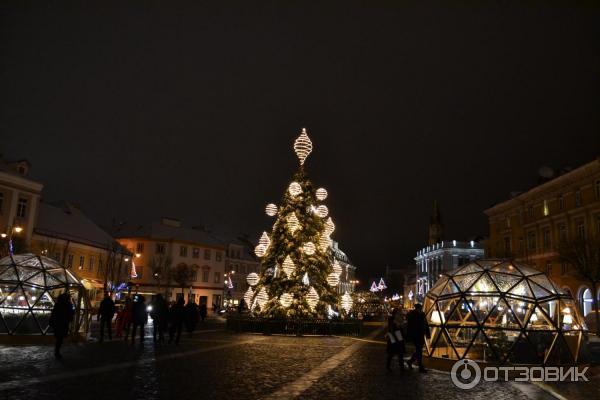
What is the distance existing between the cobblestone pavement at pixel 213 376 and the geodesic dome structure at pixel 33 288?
2.13 m

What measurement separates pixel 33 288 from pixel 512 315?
1605cm

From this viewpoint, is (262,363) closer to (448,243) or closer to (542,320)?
(542,320)

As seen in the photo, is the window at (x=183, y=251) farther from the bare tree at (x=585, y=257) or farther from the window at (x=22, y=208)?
the bare tree at (x=585, y=257)

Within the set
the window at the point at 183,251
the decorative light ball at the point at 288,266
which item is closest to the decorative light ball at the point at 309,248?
the decorative light ball at the point at 288,266

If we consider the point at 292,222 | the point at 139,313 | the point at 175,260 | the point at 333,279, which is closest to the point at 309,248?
the point at 292,222

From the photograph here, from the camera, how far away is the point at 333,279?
2583 cm

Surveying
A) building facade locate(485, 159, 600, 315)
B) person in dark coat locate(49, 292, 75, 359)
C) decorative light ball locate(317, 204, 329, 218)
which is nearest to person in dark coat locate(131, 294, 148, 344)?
person in dark coat locate(49, 292, 75, 359)

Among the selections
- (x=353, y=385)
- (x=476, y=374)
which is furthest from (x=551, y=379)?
(x=353, y=385)

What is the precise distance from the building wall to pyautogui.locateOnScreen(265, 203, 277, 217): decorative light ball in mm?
37486

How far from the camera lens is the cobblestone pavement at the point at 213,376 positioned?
30.7 ft

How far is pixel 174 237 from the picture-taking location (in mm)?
66688

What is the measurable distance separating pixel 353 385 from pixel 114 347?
9664mm

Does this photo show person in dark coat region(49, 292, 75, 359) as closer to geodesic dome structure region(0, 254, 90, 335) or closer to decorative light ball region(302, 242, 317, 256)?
geodesic dome structure region(0, 254, 90, 335)

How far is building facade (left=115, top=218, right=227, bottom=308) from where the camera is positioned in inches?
2498
